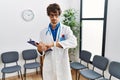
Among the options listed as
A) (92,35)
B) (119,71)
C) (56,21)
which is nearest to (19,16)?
(92,35)

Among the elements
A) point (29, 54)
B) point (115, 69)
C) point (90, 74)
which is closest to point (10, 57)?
point (29, 54)

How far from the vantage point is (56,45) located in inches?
60.7

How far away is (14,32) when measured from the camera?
346 centimetres

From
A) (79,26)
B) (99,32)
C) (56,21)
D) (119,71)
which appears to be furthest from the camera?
(79,26)

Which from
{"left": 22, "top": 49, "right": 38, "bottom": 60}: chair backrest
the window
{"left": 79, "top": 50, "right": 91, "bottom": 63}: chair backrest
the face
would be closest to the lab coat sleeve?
the face

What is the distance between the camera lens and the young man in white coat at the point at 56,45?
5.05 ft

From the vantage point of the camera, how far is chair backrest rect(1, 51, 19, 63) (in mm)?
3300

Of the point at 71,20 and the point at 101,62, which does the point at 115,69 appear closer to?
the point at 101,62

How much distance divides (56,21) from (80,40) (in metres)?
2.33

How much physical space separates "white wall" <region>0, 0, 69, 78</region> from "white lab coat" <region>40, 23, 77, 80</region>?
198 centimetres

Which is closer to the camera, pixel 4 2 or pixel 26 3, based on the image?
pixel 4 2

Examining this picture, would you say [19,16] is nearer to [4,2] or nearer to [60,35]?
[4,2]

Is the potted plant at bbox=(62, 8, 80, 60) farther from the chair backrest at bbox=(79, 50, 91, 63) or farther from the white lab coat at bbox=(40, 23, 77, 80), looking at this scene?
the white lab coat at bbox=(40, 23, 77, 80)

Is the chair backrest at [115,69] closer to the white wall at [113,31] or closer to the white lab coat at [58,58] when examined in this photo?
the white wall at [113,31]
